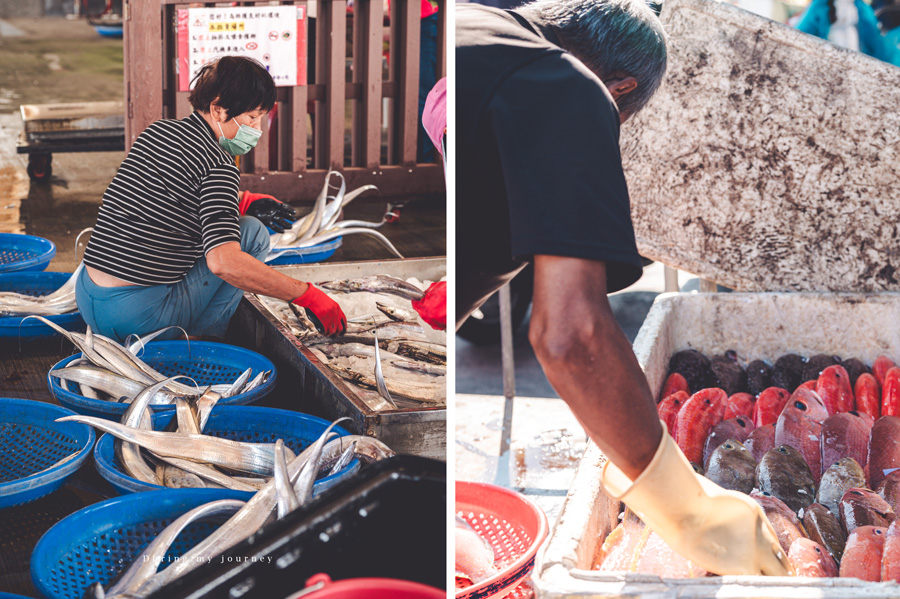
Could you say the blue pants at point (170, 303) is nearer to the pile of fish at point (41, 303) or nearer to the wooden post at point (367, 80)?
the pile of fish at point (41, 303)

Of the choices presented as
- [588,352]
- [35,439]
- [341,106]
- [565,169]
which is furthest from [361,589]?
[341,106]

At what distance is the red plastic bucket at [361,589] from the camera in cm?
110

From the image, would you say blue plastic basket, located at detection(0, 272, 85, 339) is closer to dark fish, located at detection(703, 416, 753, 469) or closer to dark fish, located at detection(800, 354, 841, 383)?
dark fish, located at detection(703, 416, 753, 469)

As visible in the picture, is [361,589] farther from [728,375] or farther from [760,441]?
[728,375]

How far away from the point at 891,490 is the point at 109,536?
2.01m

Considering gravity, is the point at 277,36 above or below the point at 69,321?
above

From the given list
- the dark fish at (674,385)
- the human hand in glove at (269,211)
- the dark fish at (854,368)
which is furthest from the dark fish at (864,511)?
the human hand in glove at (269,211)

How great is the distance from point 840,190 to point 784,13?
384 inches

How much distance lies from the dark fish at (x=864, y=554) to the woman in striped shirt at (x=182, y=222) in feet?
6.90

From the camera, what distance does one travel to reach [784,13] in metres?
11.8

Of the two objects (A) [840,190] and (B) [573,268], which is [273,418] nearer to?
(B) [573,268]

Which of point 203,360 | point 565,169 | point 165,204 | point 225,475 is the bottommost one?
point 203,360

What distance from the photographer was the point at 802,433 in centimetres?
258

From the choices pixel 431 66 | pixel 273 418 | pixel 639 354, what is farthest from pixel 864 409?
pixel 431 66
